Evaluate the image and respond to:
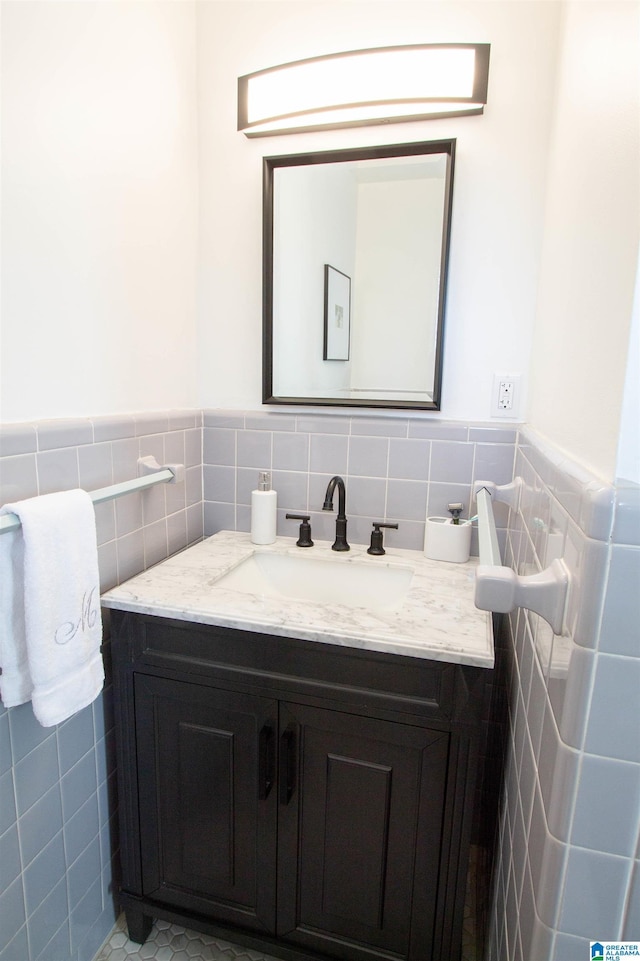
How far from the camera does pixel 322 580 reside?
1350 mm

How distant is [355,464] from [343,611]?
50 cm

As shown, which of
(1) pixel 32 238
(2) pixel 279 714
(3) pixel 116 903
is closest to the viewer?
(1) pixel 32 238

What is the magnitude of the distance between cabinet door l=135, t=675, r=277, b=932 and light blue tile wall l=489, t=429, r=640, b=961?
0.56m

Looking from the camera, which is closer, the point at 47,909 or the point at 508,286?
the point at 47,909

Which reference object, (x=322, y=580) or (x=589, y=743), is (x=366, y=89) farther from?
(x=589, y=743)

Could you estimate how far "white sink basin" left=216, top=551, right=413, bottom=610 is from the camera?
129 centimetres

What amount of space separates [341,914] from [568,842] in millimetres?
747

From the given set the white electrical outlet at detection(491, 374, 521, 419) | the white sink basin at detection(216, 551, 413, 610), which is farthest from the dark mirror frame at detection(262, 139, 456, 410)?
the white sink basin at detection(216, 551, 413, 610)

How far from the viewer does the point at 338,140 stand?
4.28ft

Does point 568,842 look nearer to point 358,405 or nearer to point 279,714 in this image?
point 279,714

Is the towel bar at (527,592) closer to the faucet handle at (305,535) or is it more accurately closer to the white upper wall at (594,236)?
the white upper wall at (594,236)

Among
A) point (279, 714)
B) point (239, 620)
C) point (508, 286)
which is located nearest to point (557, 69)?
point (508, 286)

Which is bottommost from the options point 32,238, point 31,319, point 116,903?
point 116,903

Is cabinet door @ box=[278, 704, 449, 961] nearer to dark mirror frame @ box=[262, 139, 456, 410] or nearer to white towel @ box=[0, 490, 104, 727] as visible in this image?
white towel @ box=[0, 490, 104, 727]
